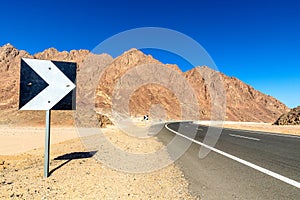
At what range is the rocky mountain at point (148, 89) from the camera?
91.3m

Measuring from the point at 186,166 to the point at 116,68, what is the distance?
113070 millimetres

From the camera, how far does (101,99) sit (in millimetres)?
83438

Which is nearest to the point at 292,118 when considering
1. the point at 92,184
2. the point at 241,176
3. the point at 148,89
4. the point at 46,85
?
the point at 241,176

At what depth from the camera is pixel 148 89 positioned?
377ft

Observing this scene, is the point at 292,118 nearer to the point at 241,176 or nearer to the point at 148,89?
the point at 241,176

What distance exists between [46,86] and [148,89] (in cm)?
10917

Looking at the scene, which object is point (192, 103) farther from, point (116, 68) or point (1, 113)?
point (1, 113)

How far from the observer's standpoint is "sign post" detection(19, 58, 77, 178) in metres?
5.68

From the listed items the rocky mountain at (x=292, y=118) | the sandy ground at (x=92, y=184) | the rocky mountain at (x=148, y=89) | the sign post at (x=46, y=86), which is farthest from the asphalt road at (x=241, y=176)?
the rocky mountain at (x=148, y=89)

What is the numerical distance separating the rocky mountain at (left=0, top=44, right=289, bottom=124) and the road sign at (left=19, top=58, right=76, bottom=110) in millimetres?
64625

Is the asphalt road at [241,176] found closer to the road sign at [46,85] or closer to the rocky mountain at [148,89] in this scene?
the road sign at [46,85]

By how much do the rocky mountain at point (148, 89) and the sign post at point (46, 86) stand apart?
64.6m

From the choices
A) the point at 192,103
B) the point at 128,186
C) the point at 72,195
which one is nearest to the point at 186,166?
the point at 128,186

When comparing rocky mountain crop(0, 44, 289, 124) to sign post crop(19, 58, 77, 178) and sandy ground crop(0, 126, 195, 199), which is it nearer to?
sandy ground crop(0, 126, 195, 199)
